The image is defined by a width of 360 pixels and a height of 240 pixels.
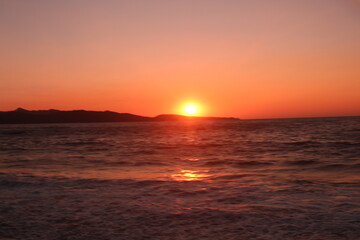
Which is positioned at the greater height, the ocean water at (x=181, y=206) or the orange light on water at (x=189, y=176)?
the ocean water at (x=181, y=206)

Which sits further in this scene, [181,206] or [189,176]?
[189,176]

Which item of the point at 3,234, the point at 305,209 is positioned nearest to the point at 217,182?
the point at 305,209

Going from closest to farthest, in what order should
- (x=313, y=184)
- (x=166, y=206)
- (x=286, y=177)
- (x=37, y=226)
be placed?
1. (x=37, y=226)
2. (x=166, y=206)
3. (x=313, y=184)
4. (x=286, y=177)

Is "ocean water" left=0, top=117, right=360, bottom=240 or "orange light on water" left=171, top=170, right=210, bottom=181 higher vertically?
"ocean water" left=0, top=117, right=360, bottom=240

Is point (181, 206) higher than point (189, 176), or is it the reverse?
point (181, 206)

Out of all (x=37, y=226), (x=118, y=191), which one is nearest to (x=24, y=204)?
(x=37, y=226)

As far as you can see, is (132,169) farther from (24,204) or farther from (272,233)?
(272,233)

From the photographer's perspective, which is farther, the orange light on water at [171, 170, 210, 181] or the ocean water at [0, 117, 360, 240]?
the orange light on water at [171, 170, 210, 181]

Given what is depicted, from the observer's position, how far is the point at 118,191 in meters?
8.22

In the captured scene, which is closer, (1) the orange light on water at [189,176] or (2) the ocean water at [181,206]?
(2) the ocean water at [181,206]

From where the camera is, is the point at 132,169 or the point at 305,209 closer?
the point at 305,209

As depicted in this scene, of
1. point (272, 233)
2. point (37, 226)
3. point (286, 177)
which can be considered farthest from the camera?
point (286, 177)

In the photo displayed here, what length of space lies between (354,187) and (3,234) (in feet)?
29.1

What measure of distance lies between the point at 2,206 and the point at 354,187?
30.7 ft
